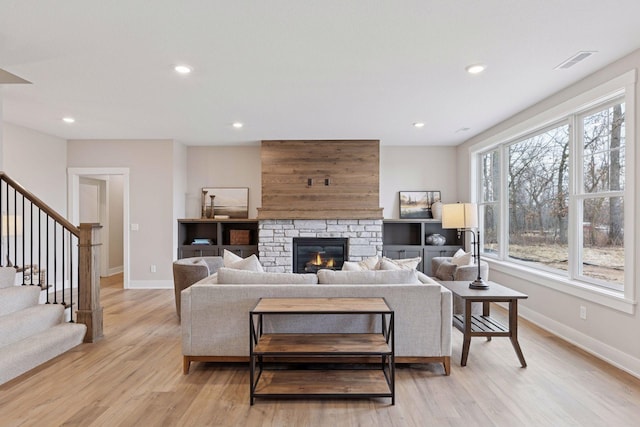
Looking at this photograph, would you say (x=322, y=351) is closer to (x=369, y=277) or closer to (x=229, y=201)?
(x=369, y=277)

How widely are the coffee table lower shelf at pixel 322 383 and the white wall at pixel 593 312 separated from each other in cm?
200

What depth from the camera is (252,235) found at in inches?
271

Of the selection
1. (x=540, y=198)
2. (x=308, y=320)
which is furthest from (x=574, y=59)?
(x=308, y=320)

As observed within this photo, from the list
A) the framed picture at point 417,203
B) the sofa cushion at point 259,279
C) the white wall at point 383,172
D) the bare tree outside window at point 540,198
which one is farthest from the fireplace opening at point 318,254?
the sofa cushion at point 259,279

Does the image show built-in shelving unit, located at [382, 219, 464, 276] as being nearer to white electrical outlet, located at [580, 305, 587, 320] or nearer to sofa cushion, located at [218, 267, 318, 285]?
white electrical outlet, located at [580, 305, 587, 320]

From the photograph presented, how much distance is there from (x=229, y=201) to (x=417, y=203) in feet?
11.5

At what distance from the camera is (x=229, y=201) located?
6.90 meters

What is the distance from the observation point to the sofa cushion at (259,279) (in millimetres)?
3014

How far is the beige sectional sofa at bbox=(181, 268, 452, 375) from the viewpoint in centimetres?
289

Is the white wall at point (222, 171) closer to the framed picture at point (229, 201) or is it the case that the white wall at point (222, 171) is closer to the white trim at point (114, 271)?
the framed picture at point (229, 201)

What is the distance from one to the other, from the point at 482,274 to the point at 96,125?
5.47 m

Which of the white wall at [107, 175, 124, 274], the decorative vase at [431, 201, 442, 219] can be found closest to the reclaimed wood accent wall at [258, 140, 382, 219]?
the decorative vase at [431, 201, 442, 219]

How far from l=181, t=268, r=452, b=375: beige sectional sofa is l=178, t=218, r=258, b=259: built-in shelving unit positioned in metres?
3.57

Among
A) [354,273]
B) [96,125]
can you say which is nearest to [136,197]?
[96,125]
